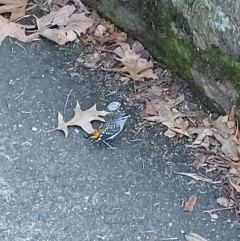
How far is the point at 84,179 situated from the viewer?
3090 mm

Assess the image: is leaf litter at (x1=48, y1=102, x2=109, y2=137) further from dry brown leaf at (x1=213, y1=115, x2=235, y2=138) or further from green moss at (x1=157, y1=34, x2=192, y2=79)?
dry brown leaf at (x1=213, y1=115, x2=235, y2=138)

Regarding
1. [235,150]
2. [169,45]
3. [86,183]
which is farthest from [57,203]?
[169,45]

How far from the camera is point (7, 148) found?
3197 millimetres

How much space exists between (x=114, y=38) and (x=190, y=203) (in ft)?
4.18

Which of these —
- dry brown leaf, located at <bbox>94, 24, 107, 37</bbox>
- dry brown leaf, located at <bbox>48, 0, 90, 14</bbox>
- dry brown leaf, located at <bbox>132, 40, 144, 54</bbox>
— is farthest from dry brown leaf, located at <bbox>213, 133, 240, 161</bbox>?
dry brown leaf, located at <bbox>48, 0, 90, 14</bbox>

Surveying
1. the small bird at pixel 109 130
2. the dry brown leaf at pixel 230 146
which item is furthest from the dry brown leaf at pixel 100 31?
the dry brown leaf at pixel 230 146

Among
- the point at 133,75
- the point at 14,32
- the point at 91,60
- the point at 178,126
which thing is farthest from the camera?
the point at 14,32

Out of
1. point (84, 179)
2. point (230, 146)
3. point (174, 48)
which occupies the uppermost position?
point (174, 48)

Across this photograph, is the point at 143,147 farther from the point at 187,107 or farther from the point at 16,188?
the point at 16,188

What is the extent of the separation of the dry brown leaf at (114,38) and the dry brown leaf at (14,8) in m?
0.56

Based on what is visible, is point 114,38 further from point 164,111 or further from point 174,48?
→ point 164,111

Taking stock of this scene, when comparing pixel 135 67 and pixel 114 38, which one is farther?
pixel 114 38

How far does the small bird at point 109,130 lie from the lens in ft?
10.6

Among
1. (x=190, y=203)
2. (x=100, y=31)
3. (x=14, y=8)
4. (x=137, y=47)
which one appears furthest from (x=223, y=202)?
(x=14, y=8)
